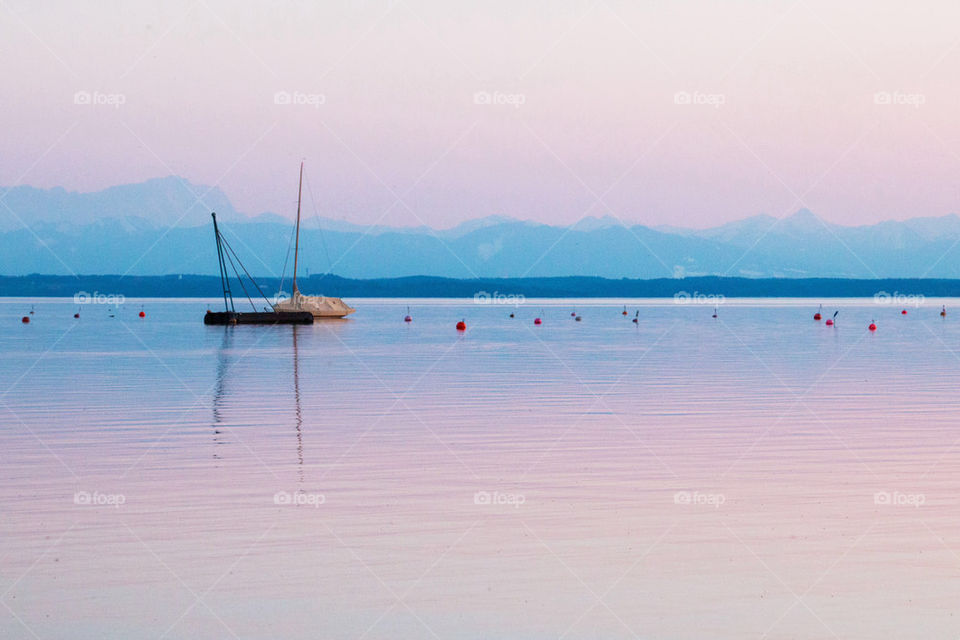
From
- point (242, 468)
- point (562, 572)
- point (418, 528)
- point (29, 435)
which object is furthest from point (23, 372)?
point (562, 572)

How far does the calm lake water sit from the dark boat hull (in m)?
75.8

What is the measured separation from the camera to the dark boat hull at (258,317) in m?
120

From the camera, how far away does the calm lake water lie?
13.8 m

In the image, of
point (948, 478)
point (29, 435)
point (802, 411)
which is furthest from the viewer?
point (802, 411)

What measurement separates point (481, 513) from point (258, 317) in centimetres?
10442

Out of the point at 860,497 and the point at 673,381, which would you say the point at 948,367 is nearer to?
the point at 673,381

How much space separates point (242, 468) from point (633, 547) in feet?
33.6

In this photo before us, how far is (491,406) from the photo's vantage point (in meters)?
38.8
